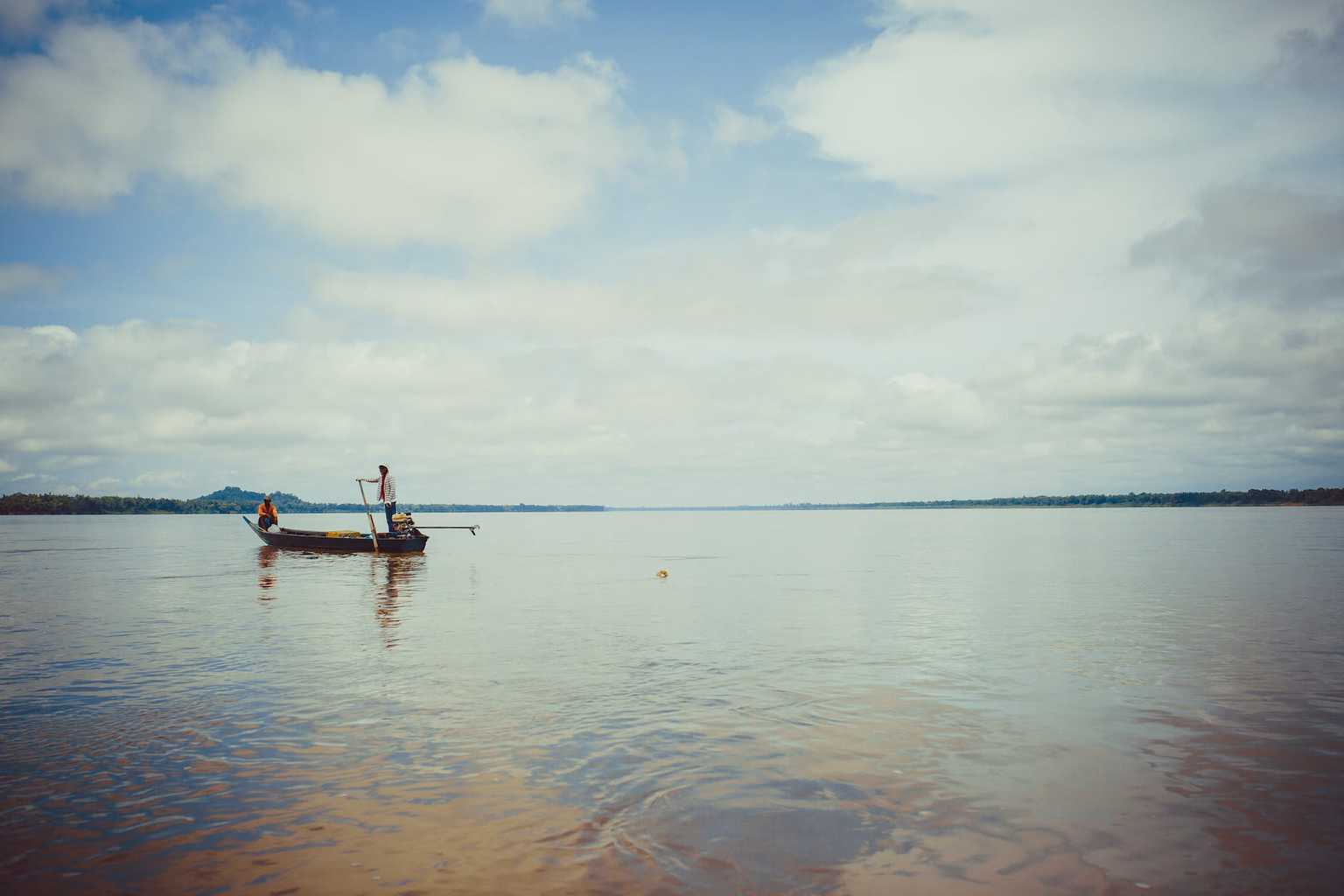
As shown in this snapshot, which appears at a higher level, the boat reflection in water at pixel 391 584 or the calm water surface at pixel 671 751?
the calm water surface at pixel 671 751

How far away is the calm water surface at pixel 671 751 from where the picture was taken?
8367 mm

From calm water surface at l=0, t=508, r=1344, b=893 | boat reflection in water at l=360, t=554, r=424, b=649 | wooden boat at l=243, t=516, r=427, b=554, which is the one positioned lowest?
boat reflection in water at l=360, t=554, r=424, b=649

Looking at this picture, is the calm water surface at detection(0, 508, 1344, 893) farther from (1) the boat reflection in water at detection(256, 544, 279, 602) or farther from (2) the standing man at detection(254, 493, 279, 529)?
(2) the standing man at detection(254, 493, 279, 529)

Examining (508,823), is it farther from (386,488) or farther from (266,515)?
(266,515)

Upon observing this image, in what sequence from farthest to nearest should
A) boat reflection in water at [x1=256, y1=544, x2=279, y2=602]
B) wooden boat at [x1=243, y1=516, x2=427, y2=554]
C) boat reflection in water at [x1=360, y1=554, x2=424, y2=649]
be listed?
wooden boat at [x1=243, y1=516, x2=427, y2=554] → boat reflection in water at [x1=256, y1=544, x2=279, y2=602] → boat reflection in water at [x1=360, y1=554, x2=424, y2=649]

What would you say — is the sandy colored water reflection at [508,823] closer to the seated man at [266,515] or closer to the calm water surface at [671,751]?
the calm water surface at [671,751]

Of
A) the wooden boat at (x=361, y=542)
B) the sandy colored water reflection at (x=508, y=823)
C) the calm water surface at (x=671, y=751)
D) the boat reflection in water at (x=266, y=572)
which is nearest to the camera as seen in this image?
the sandy colored water reflection at (x=508, y=823)

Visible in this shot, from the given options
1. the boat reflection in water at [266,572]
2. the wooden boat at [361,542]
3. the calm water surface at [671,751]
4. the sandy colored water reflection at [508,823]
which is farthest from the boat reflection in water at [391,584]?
the sandy colored water reflection at [508,823]

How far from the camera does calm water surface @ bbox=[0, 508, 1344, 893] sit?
8367 millimetres

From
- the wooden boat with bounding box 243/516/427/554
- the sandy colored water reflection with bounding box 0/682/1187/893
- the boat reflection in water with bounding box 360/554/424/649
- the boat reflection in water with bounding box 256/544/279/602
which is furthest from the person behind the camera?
the wooden boat with bounding box 243/516/427/554

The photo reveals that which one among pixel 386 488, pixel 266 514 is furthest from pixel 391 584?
pixel 266 514

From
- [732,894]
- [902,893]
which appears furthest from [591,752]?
[902,893]

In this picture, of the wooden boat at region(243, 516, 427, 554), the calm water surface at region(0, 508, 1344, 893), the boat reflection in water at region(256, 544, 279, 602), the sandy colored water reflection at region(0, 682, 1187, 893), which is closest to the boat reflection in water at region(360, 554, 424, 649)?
the calm water surface at region(0, 508, 1344, 893)

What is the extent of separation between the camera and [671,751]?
40.5 feet
